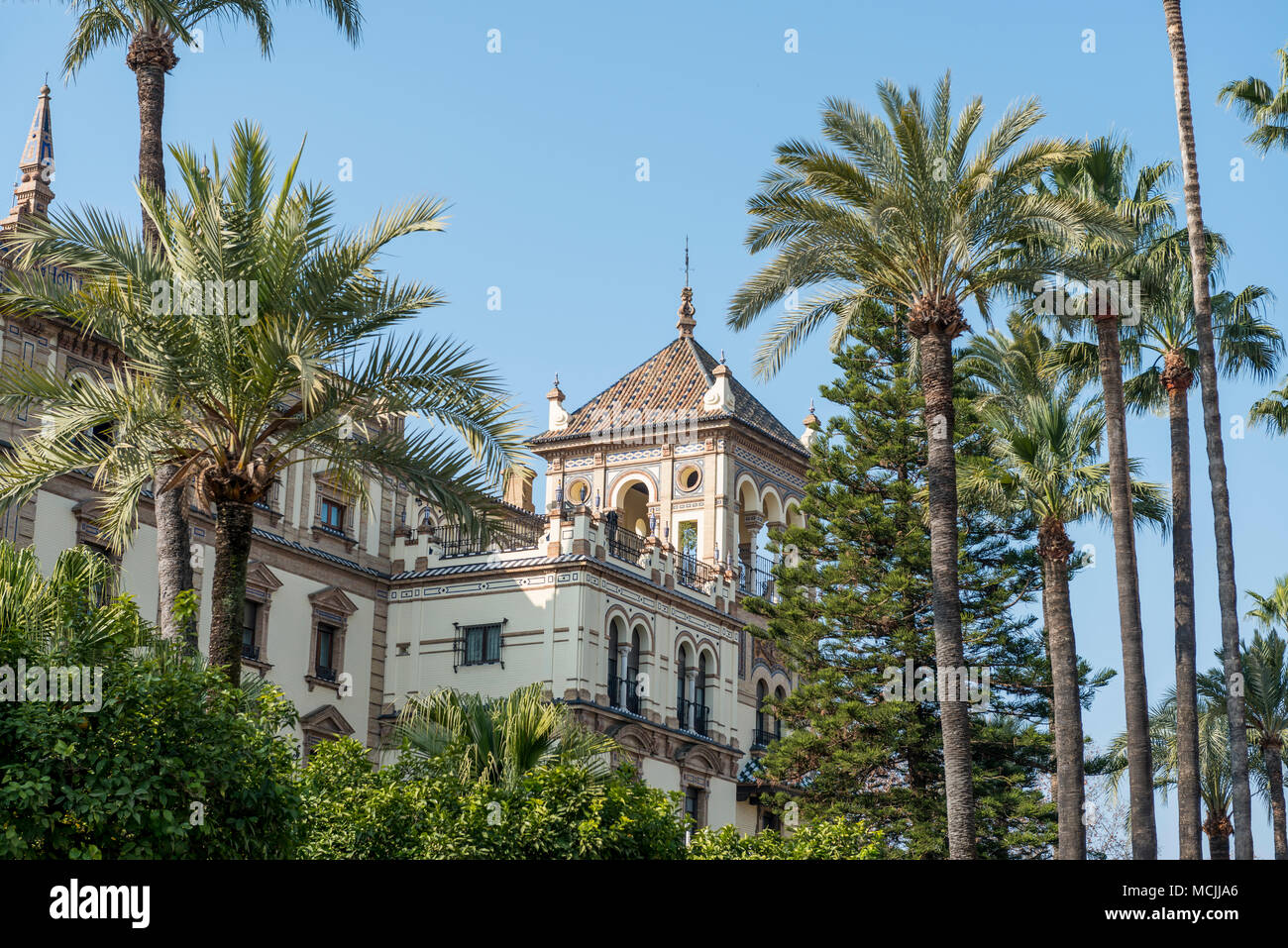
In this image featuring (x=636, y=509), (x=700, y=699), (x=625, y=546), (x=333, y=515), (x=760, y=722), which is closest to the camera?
(x=333, y=515)

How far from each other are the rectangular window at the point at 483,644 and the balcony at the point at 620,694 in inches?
111

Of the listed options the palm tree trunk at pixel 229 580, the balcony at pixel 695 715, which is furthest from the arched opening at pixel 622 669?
the palm tree trunk at pixel 229 580

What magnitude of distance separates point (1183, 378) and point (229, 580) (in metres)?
20.0

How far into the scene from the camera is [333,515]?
43.8 m

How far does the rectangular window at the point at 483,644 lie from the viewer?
1702 inches

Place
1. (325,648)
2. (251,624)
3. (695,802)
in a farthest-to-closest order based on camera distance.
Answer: (695,802)
(325,648)
(251,624)

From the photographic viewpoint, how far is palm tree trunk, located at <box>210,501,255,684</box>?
1877 cm

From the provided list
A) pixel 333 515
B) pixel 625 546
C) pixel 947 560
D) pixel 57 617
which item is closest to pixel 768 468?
pixel 625 546

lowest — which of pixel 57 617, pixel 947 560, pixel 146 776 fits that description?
pixel 146 776

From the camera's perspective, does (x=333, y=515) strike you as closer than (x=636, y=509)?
Yes

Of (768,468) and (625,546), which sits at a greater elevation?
(768,468)

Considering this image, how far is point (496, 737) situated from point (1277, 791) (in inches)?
1267

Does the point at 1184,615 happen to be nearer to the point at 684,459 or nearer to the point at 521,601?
the point at 521,601
